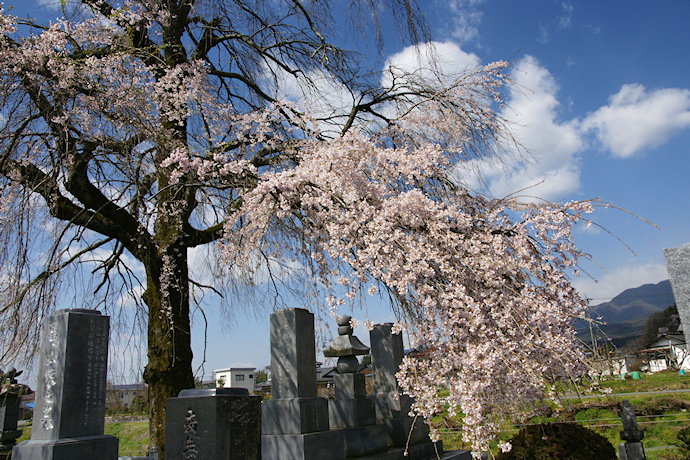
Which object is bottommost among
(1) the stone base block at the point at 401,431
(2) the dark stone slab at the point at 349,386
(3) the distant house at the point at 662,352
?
(3) the distant house at the point at 662,352

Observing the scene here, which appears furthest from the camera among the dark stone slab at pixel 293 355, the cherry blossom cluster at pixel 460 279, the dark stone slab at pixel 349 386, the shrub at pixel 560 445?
the dark stone slab at pixel 349 386

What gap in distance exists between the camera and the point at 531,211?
12.3 feet

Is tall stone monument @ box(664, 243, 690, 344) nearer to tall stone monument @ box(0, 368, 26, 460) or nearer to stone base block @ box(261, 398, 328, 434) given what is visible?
stone base block @ box(261, 398, 328, 434)

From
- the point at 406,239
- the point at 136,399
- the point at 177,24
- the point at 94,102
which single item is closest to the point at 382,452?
the point at 406,239

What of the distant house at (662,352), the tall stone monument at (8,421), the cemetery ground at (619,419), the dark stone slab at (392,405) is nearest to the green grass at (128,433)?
the tall stone monument at (8,421)

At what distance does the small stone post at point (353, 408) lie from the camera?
17.1 ft

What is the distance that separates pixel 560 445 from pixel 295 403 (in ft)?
11.9

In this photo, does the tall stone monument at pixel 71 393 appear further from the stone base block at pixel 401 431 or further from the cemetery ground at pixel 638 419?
the cemetery ground at pixel 638 419

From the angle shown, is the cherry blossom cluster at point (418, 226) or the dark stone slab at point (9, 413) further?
the dark stone slab at point (9, 413)

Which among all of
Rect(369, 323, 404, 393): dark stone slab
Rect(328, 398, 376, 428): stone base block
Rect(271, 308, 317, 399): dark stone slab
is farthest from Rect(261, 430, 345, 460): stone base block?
Rect(369, 323, 404, 393): dark stone slab

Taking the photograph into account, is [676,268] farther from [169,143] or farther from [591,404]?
[591,404]

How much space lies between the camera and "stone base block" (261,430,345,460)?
13.9ft

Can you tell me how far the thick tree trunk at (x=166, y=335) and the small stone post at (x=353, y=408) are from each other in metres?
2.15

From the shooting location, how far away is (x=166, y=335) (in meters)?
5.86
